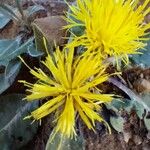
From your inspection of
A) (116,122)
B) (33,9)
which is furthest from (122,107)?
(33,9)

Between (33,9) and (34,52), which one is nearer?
(34,52)

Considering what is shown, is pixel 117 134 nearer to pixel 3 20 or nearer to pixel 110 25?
pixel 110 25

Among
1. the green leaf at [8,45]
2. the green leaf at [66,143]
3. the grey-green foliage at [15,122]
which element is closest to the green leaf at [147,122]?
the green leaf at [66,143]

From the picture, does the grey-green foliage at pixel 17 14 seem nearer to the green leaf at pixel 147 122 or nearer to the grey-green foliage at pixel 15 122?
the grey-green foliage at pixel 15 122

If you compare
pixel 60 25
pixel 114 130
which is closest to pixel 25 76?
pixel 60 25

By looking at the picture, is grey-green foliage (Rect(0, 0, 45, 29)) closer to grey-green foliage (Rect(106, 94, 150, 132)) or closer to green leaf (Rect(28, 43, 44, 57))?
green leaf (Rect(28, 43, 44, 57))

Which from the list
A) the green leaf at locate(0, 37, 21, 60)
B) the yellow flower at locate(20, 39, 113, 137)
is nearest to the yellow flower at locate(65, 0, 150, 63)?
the yellow flower at locate(20, 39, 113, 137)
